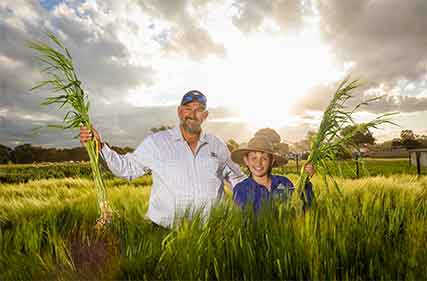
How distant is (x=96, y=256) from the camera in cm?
201

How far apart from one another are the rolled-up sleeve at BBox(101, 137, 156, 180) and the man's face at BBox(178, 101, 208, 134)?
0.45 m

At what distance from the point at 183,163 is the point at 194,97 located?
70cm

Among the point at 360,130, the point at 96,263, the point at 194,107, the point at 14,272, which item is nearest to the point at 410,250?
the point at 360,130

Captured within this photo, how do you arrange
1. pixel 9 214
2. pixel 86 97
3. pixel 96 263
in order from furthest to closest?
pixel 9 214, pixel 86 97, pixel 96 263

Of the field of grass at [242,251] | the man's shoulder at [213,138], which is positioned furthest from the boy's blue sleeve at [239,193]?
the field of grass at [242,251]

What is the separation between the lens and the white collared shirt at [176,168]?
3537 millimetres

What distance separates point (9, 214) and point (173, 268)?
2.20 metres

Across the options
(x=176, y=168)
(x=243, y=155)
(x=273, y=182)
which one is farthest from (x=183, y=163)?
(x=273, y=182)

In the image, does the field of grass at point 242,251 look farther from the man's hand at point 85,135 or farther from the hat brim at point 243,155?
the hat brim at point 243,155

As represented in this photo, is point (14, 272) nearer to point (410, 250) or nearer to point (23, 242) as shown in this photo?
point (23, 242)

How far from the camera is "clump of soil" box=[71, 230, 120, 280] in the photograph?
1783mm

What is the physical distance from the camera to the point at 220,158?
3.87 m

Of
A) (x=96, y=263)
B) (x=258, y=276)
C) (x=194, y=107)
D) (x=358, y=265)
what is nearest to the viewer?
(x=258, y=276)

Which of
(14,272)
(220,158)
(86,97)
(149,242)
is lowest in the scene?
(14,272)
